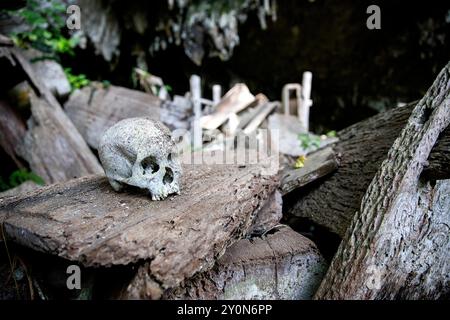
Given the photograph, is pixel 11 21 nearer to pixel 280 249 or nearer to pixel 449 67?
pixel 280 249

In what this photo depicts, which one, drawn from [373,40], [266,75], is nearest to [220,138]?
[373,40]

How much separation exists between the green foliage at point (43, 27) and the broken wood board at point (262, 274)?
5.31 metres

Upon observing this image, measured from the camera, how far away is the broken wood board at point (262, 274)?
193cm

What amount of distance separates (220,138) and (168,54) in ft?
19.5

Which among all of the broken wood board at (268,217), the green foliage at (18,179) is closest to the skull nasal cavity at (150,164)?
the broken wood board at (268,217)

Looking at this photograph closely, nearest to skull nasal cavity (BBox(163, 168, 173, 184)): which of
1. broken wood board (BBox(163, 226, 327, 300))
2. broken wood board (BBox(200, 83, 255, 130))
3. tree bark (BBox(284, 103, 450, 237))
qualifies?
broken wood board (BBox(163, 226, 327, 300))

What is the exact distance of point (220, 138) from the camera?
14.7ft

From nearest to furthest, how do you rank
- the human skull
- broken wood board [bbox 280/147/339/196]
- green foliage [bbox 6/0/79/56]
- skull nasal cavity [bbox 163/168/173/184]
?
the human skull, skull nasal cavity [bbox 163/168/173/184], broken wood board [bbox 280/147/339/196], green foliage [bbox 6/0/79/56]

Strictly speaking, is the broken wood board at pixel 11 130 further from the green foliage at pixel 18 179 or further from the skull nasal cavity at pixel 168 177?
the skull nasal cavity at pixel 168 177

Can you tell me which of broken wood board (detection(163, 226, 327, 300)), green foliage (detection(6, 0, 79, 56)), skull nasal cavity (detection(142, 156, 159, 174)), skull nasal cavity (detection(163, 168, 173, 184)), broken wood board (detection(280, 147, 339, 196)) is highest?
green foliage (detection(6, 0, 79, 56))

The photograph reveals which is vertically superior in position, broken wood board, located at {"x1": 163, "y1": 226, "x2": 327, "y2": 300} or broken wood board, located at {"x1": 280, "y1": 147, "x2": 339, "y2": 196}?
broken wood board, located at {"x1": 280, "y1": 147, "x2": 339, "y2": 196}

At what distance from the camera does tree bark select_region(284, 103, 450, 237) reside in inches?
109

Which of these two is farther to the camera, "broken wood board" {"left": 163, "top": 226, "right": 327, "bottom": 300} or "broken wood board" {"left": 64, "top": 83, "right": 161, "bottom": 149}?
"broken wood board" {"left": 64, "top": 83, "right": 161, "bottom": 149}

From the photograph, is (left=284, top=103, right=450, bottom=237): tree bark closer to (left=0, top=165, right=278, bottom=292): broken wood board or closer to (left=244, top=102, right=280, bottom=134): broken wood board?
(left=0, top=165, right=278, bottom=292): broken wood board
